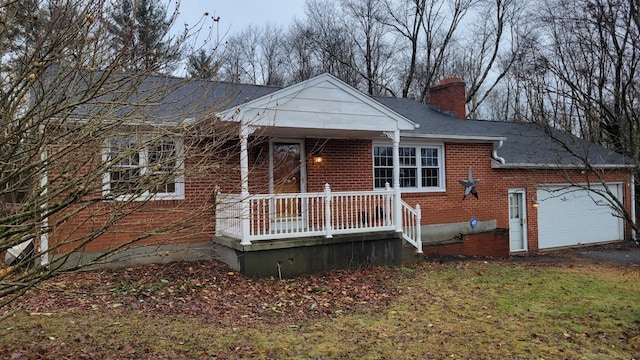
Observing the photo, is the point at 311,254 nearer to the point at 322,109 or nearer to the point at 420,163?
the point at 322,109

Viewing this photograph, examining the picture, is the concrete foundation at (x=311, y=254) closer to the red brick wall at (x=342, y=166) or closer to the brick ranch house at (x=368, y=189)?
the brick ranch house at (x=368, y=189)

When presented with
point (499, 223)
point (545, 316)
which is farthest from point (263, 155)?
point (499, 223)

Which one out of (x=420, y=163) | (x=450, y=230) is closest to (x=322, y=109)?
(x=420, y=163)

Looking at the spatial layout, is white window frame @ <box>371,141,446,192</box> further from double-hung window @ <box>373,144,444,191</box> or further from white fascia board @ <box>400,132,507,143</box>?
white fascia board @ <box>400,132,507,143</box>

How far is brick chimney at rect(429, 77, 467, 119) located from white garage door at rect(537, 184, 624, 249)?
3795 millimetres

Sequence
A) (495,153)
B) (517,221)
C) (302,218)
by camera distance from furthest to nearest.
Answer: (517,221) < (495,153) < (302,218)

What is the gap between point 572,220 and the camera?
1630 cm

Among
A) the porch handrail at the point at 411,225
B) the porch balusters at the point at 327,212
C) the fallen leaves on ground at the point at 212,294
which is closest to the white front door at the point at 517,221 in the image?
the porch handrail at the point at 411,225

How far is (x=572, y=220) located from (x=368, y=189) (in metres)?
8.46

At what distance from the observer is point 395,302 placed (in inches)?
309

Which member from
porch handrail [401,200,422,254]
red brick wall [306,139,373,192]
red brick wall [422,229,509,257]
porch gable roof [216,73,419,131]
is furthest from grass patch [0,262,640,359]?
red brick wall [422,229,509,257]

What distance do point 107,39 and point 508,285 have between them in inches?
322

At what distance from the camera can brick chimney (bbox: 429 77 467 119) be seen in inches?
655

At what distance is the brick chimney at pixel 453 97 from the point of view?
1662 centimetres
